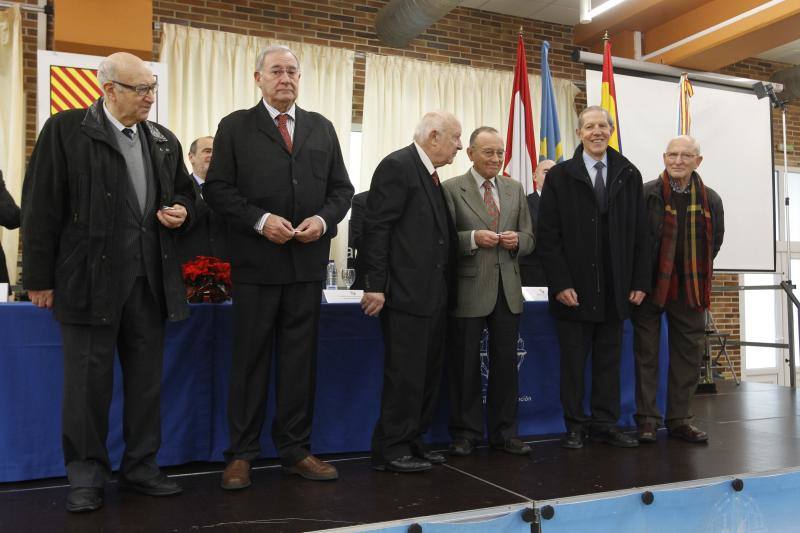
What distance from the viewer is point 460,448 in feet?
10.3

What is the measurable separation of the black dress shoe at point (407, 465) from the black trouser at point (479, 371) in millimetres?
387

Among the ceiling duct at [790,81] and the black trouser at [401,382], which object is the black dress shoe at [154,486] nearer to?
the black trouser at [401,382]

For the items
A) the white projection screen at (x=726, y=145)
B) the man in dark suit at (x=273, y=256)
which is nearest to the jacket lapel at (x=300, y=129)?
the man in dark suit at (x=273, y=256)

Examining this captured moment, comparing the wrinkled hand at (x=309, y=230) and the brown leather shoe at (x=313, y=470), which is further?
the brown leather shoe at (x=313, y=470)

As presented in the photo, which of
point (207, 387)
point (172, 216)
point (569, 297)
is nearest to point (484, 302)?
point (569, 297)

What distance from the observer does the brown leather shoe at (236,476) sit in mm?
2568

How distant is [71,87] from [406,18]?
2802 millimetres

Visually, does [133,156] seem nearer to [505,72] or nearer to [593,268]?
[593,268]

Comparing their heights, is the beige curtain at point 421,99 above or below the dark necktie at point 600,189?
above

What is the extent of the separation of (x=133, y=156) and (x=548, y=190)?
186 centimetres

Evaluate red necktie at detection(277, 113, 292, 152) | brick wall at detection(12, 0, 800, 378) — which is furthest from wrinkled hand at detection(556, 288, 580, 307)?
brick wall at detection(12, 0, 800, 378)

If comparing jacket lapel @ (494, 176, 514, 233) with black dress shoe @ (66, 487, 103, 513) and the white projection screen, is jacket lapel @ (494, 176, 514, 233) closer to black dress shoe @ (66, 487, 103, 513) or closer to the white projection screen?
black dress shoe @ (66, 487, 103, 513)

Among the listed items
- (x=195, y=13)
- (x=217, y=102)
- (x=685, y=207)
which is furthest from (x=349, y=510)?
(x=195, y=13)

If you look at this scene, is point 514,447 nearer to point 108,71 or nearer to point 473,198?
point 473,198
